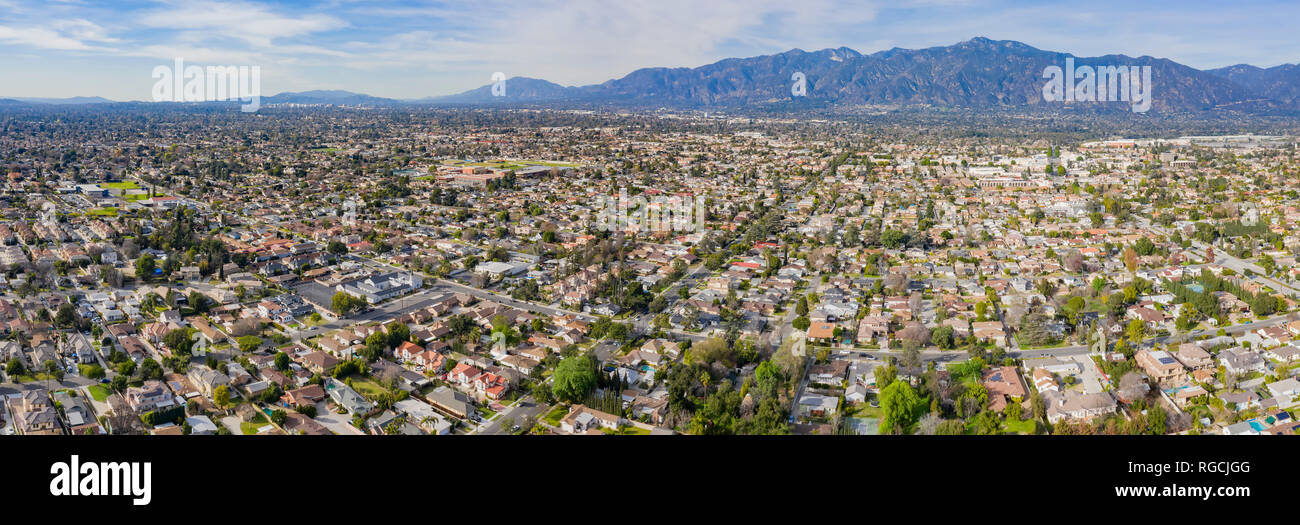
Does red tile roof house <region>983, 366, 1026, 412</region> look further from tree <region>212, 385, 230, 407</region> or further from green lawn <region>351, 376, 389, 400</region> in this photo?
tree <region>212, 385, 230, 407</region>

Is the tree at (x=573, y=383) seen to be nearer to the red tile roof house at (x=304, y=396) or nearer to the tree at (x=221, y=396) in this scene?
the red tile roof house at (x=304, y=396)

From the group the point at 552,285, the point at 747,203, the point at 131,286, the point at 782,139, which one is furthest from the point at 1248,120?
the point at 131,286

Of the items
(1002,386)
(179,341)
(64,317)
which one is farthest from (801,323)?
(64,317)

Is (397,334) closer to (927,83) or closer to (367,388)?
(367,388)

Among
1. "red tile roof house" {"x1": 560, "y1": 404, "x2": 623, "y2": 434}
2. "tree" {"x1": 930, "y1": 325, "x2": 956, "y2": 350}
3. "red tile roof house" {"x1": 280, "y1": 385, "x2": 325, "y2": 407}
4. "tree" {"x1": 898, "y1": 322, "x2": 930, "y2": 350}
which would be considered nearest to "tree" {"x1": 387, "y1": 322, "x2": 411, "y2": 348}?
"red tile roof house" {"x1": 280, "y1": 385, "x2": 325, "y2": 407}

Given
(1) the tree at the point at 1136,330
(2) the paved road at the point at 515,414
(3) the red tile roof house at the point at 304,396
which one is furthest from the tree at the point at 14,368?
(1) the tree at the point at 1136,330
